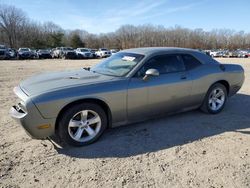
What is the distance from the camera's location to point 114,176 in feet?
10.1

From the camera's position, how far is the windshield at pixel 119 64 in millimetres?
4333

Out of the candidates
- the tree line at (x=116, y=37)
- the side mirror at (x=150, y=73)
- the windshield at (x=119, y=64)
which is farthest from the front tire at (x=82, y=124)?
the tree line at (x=116, y=37)

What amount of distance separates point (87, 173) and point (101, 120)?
3.34ft

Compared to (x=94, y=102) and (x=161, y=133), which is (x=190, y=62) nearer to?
(x=161, y=133)

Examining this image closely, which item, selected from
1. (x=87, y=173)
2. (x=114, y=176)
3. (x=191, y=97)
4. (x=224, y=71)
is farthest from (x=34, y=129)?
(x=224, y=71)

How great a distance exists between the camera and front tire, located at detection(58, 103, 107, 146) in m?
3.65

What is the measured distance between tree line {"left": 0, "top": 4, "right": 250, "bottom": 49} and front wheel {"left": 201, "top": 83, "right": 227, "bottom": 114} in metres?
61.6

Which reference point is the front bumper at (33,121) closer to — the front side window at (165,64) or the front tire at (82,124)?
the front tire at (82,124)

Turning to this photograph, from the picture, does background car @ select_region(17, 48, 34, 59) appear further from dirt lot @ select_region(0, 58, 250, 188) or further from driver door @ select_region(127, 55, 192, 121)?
driver door @ select_region(127, 55, 192, 121)

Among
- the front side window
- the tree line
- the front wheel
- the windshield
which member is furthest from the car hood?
the tree line

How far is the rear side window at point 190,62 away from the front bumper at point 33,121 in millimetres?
2898

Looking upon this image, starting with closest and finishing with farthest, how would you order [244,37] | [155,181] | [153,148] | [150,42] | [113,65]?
1. [155,181]
2. [153,148]
3. [113,65]
4. [150,42]
5. [244,37]

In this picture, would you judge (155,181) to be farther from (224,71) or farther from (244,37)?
(244,37)

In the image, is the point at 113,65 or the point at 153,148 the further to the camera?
the point at 113,65
